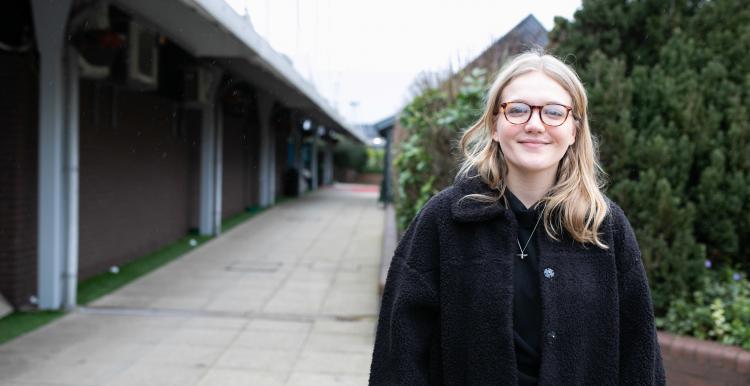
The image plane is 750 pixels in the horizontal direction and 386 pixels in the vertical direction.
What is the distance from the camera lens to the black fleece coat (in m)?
1.65

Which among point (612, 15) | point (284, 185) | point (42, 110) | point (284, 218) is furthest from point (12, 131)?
point (284, 185)

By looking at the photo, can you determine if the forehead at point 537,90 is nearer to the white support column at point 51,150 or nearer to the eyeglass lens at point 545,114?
the eyeglass lens at point 545,114

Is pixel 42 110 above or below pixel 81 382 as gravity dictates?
above

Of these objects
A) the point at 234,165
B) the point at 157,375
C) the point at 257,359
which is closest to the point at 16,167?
the point at 157,375

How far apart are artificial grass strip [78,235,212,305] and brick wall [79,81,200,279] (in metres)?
0.12

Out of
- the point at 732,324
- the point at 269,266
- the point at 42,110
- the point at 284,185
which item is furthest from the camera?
the point at 284,185

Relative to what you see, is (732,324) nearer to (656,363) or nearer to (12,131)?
(656,363)

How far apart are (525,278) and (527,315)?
94 mm

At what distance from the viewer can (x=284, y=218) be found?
14648mm

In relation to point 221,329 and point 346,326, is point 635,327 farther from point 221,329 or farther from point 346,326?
point 221,329

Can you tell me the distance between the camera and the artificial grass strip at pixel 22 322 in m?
5.14

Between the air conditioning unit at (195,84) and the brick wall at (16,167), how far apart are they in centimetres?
398

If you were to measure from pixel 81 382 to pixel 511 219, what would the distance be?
11.2 feet

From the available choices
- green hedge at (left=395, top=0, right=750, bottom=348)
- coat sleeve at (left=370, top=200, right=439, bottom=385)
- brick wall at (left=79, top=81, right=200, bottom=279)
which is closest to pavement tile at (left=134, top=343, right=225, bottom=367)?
green hedge at (left=395, top=0, right=750, bottom=348)
